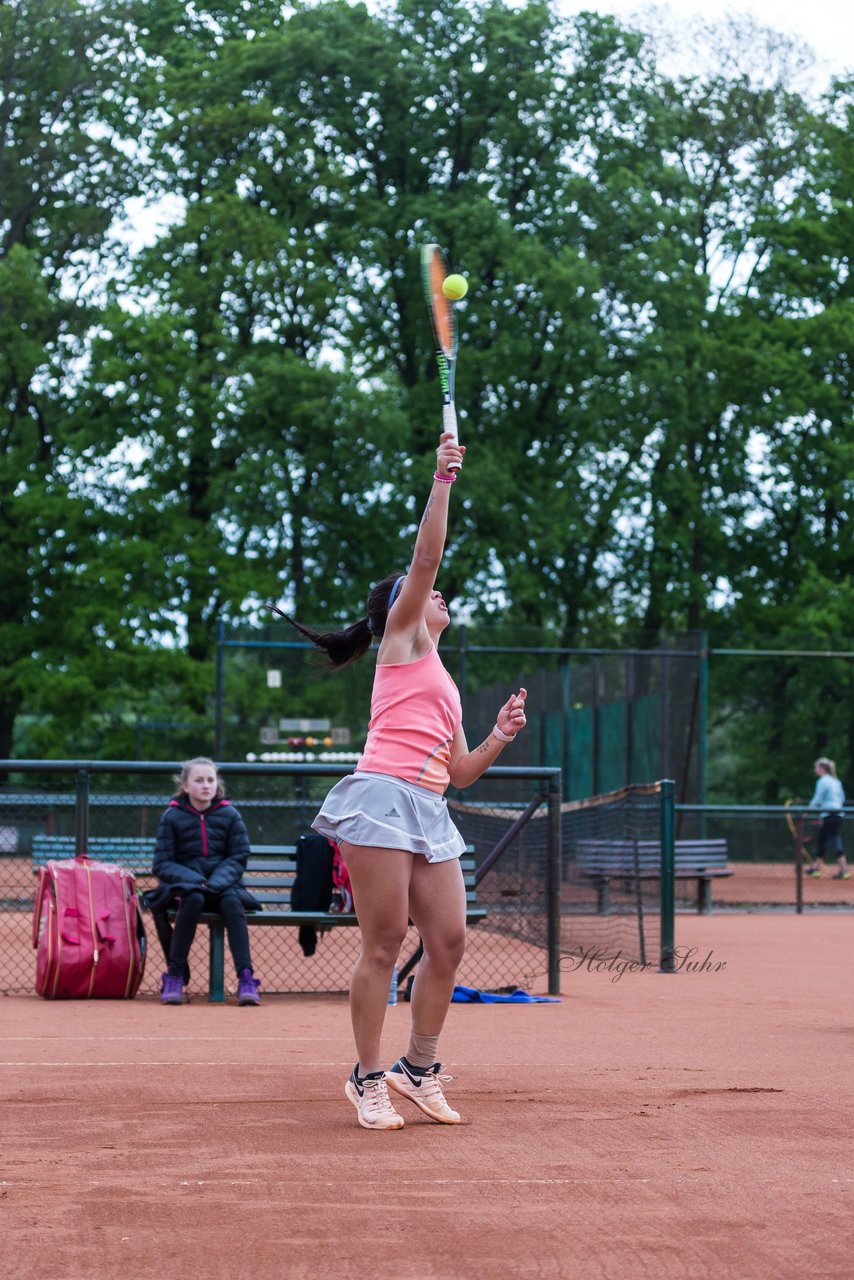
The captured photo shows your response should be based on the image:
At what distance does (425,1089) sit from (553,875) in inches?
163

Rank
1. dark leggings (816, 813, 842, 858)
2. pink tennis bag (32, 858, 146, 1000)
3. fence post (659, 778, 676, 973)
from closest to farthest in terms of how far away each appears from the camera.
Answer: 1. pink tennis bag (32, 858, 146, 1000)
2. fence post (659, 778, 676, 973)
3. dark leggings (816, 813, 842, 858)

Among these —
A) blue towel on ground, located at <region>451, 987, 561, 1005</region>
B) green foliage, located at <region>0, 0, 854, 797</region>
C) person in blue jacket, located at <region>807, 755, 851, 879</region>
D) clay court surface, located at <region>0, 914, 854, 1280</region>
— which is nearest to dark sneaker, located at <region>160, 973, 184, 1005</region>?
clay court surface, located at <region>0, 914, 854, 1280</region>

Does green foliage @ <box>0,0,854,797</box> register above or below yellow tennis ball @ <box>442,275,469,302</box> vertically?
above

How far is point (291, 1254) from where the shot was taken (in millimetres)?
3930

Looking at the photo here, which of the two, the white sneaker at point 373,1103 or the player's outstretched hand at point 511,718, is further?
the player's outstretched hand at point 511,718

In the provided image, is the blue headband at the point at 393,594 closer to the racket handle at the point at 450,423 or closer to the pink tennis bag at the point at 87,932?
the racket handle at the point at 450,423

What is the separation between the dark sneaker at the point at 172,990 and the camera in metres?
9.41

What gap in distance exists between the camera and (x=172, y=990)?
9.43 meters

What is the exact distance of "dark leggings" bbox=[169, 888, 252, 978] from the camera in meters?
9.41

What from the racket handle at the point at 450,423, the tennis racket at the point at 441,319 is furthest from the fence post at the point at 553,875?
the racket handle at the point at 450,423

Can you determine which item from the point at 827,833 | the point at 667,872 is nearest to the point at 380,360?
the point at 827,833

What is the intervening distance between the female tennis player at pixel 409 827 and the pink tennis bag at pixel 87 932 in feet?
12.9

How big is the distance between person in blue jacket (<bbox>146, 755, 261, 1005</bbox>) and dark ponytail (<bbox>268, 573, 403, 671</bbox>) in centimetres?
380

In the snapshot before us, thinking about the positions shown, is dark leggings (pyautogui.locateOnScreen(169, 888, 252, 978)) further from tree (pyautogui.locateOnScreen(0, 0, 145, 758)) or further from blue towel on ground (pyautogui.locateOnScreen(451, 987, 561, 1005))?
tree (pyautogui.locateOnScreen(0, 0, 145, 758))
